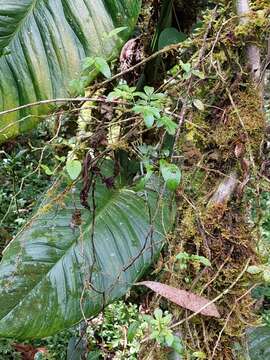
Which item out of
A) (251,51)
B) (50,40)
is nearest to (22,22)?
(50,40)

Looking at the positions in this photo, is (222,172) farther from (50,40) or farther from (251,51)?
(50,40)

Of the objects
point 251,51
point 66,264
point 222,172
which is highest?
point 251,51

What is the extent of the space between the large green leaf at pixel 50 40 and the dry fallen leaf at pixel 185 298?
642 mm

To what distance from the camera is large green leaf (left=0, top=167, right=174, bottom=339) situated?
1188mm

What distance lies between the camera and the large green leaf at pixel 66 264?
1.19 metres

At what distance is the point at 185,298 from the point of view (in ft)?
3.13

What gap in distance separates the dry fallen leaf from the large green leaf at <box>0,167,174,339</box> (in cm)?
16

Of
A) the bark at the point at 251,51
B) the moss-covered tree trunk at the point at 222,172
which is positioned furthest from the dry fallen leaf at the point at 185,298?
the bark at the point at 251,51

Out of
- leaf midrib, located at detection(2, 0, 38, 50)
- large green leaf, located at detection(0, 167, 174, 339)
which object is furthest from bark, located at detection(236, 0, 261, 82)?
leaf midrib, located at detection(2, 0, 38, 50)

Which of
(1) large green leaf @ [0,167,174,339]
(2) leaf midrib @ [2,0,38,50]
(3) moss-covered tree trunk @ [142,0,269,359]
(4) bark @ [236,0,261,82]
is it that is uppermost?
(2) leaf midrib @ [2,0,38,50]

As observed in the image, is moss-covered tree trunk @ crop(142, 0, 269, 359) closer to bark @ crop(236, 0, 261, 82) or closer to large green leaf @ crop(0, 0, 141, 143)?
bark @ crop(236, 0, 261, 82)

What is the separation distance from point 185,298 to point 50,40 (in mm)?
834

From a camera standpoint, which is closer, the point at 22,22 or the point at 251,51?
the point at 251,51

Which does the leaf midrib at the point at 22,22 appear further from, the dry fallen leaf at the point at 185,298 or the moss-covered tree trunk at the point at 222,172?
the dry fallen leaf at the point at 185,298
